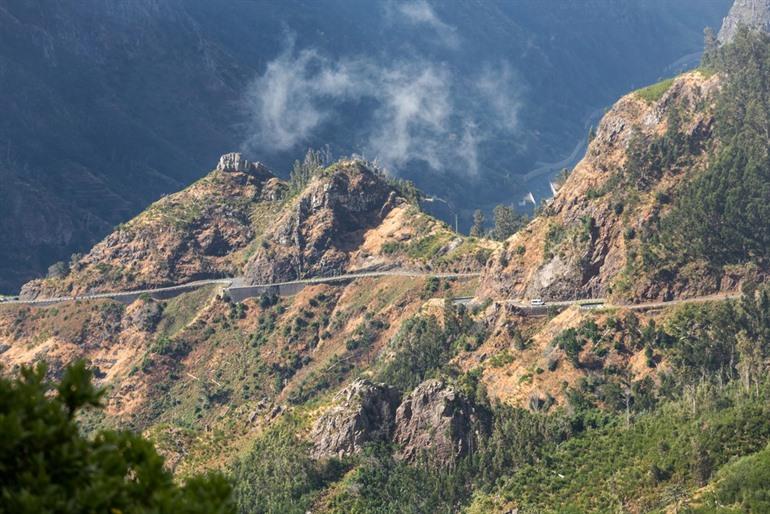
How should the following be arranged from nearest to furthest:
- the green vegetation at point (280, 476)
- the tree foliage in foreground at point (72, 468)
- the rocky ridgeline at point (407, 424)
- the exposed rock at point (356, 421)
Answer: the tree foliage in foreground at point (72, 468)
the green vegetation at point (280, 476)
the rocky ridgeline at point (407, 424)
the exposed rock at point (356, 421)

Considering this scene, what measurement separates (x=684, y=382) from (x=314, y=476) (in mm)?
49950

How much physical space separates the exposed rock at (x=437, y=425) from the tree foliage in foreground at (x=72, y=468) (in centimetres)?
12331

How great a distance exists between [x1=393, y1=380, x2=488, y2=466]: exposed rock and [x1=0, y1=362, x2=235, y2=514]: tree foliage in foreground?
405 ft

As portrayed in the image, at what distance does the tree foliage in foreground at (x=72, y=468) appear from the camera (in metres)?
59.2

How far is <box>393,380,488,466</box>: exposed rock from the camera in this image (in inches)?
7313

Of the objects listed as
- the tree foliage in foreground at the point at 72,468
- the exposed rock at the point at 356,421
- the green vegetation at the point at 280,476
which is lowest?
the tree foliage in foreground at the point at 72,468

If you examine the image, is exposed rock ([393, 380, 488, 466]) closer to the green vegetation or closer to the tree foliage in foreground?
the green vegetation

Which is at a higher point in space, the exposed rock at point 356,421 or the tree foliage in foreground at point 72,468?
the exposed rock at point 356,421

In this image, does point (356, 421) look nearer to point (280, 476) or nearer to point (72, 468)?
point (280, 476)

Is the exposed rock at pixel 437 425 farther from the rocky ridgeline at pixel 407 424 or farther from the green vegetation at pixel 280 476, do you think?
the green vegetation at pixel 280 476

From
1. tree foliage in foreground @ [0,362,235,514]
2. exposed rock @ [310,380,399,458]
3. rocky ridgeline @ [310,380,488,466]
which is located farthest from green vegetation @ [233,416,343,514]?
tree foliage in foreground @ [0,362,235,514]

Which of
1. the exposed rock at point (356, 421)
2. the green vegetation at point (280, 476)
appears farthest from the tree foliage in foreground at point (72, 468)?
the exposed rock at point (356, 421)

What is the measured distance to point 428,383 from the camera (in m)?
194

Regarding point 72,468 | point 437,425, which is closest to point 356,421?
point 437,425
